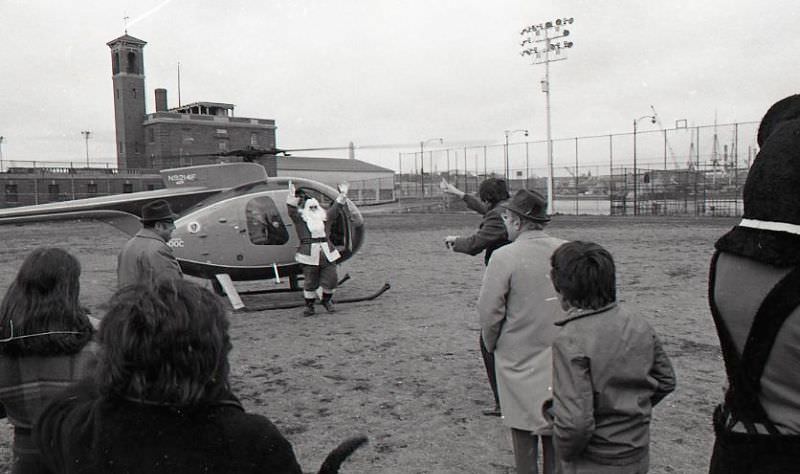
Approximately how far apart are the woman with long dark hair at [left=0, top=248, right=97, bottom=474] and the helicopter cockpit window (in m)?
7.59

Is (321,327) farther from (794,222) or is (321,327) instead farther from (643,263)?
(643,263)

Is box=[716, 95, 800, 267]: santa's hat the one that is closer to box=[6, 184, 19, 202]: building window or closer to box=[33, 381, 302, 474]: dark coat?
box=[33, 381, 302, 474]: dark coat

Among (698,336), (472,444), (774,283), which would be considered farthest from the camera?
(698,336)

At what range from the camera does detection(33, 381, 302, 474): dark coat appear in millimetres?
1431

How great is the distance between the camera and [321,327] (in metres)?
8.56

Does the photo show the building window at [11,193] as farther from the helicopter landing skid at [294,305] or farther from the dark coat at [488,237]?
the dark coat at [488,237]

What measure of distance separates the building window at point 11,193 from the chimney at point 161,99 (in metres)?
20.3

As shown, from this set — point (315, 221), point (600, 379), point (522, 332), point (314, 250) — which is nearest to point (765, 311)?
point (600, 379)

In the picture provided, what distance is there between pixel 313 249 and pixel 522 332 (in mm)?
5997

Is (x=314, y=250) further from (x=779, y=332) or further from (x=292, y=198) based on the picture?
(x=779, y=332)

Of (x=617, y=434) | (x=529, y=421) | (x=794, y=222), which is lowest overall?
(x=529, y=421)

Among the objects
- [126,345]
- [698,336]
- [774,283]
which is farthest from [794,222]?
[698,336]

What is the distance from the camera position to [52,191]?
180ft

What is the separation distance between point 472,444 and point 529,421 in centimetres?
133
